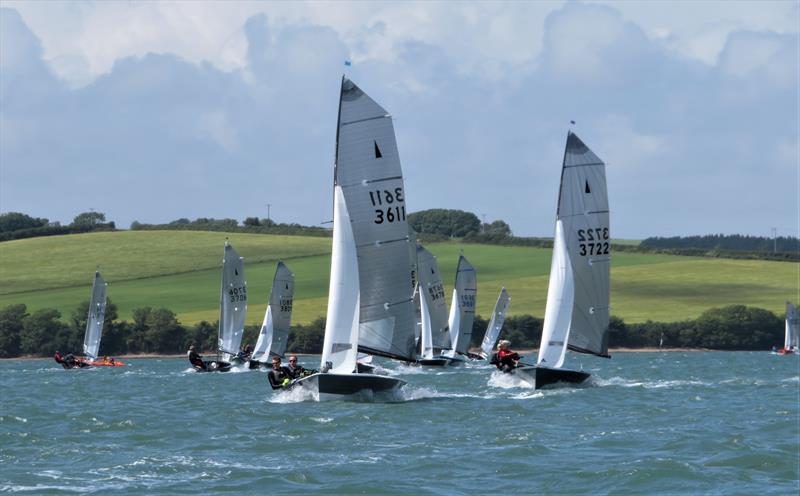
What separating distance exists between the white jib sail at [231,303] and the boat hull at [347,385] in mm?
32215

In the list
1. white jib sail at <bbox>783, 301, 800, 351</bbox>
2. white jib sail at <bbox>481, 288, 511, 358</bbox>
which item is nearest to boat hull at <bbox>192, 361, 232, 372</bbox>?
white jib sail at <bbox>481, 288, 511, 358</bbox>

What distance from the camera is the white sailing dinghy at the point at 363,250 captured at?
135 ft

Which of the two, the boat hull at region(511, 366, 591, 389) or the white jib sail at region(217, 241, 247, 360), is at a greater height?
the white jib sail at region(217, 241, 247, 360)

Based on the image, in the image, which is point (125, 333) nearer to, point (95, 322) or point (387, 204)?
point (95, 322)

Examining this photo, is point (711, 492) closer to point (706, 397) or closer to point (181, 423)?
point (181, 423)

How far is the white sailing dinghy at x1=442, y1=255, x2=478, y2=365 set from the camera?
81.0m

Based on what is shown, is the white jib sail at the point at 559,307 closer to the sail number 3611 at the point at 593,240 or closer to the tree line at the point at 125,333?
the sail number 3611 at the point at 593,240

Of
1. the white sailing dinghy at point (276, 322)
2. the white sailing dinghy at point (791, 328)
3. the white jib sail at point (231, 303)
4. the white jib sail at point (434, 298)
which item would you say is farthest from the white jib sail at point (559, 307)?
the white sailing dinghy at point (791, 328)

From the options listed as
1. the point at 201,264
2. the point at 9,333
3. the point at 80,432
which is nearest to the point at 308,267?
the point at 201,264

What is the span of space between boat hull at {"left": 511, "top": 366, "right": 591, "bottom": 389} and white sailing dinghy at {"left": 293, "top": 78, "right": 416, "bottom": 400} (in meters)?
6.29

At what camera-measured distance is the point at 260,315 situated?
11525 cm

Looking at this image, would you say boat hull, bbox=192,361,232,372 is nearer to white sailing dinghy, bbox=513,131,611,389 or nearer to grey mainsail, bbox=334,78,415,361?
white sailing dinghy, bbox=513,131,611,389

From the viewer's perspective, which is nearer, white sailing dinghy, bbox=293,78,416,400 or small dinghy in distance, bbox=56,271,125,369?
white sailing dinghy, bbox=293,78,416,400

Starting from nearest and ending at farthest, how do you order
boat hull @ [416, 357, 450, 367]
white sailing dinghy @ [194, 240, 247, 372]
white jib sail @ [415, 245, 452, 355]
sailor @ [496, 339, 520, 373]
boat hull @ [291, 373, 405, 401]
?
boat hull @ [291, 373, 405, 401], sailor @ [496, 339, 520, 373], boat hull @ [416, 357, 450, 367], white sailing dinghy @ [194, 240, 247, 372], white jib sail @ [415, 245, 452, 355]
